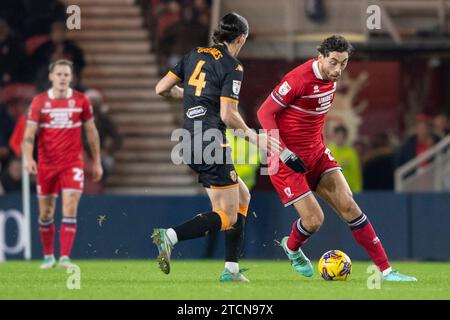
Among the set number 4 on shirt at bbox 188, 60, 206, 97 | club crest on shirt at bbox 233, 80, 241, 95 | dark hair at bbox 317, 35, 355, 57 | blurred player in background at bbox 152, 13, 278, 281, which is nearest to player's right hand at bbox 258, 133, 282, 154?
blurred player in background at bbox 152, 13, 278, 281

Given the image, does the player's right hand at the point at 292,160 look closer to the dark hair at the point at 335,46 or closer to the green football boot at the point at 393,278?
the dark hair at the point at 335,46

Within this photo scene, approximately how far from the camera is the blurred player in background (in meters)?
9.85

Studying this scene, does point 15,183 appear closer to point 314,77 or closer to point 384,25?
point 384,25

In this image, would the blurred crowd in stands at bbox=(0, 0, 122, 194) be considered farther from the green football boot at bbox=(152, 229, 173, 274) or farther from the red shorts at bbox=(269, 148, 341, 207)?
the green football boot at bbox=(152, 229, 173, 274)

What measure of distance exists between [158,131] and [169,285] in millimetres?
9193

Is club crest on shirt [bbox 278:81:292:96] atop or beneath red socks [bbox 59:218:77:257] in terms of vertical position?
atop

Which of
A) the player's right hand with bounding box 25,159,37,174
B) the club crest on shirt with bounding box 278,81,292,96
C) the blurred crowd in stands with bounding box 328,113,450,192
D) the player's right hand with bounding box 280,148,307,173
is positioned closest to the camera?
the player's right hand with bounding box 280,148,307,173

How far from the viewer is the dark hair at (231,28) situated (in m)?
10.1

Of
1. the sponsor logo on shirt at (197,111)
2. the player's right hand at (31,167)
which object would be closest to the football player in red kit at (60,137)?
the player's right hand at (31,167)

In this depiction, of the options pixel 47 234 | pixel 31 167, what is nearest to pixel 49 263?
pixel 47 234

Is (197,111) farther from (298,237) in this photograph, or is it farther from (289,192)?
(298,237)

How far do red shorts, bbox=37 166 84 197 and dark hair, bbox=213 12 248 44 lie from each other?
3.35 meters
